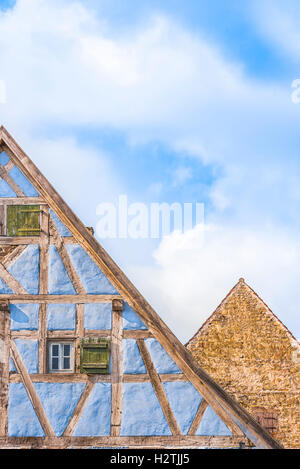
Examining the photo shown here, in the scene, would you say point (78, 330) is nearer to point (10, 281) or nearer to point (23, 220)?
point (10, 281)

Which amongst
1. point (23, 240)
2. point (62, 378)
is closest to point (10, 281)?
point (23, 240)

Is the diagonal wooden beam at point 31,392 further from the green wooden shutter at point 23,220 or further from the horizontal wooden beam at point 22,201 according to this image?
the horizontal wooden beam at point 22,201

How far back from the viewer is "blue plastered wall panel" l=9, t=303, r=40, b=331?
425 inches

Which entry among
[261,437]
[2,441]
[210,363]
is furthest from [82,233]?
[210,363]

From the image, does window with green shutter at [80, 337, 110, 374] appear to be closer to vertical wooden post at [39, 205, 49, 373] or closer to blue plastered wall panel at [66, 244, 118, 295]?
vertical wooden post at [39, 205, 49, 373]

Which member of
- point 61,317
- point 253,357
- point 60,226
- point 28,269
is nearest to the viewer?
point 61,317

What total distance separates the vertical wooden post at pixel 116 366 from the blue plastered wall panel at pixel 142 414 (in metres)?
0.09

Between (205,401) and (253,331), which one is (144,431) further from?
(253,331)

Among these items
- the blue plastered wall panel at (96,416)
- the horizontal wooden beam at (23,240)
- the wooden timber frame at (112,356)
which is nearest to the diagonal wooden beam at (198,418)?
the wooden timber frame at (112,356)

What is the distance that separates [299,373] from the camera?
2009 cm

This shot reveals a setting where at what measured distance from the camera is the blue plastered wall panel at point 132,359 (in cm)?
1057

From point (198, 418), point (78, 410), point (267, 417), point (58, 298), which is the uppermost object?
point (58, 298)

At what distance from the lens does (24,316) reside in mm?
10820

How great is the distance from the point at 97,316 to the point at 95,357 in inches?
24.0
